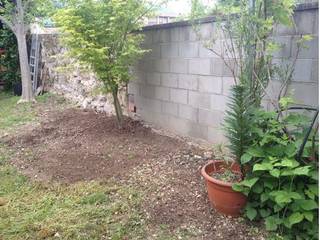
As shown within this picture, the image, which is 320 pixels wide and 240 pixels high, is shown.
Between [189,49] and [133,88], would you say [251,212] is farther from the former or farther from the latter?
[133,88]

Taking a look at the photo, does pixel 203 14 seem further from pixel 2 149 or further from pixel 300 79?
pixel 2 149

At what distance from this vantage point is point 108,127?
5020 mm

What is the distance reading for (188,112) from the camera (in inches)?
172

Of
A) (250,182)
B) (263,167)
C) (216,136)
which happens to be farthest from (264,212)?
(216,136)

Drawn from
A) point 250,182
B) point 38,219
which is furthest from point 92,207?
point 250,182

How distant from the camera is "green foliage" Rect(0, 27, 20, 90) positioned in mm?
9586

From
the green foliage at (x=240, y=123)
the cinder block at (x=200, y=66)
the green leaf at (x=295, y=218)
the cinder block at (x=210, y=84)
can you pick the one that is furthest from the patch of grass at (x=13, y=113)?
the green leaf at (x=295, y=218)

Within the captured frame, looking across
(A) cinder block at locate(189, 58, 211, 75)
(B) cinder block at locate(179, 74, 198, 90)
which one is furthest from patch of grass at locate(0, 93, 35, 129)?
(A) cinder block at locate(189, 58, 211, 75)

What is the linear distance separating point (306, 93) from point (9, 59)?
8.93 metres

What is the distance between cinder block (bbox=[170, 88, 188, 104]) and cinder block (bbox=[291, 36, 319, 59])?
1.70 meters

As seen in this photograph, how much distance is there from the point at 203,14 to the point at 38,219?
2.40 metres

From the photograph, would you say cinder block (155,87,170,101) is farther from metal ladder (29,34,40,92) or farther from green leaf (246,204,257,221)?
metal ladder (29,34,40,92)

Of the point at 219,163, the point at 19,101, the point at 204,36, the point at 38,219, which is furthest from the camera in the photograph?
the point at 19,101

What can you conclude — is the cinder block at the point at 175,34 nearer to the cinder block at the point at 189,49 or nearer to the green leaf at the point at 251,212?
the cinder block at the point at 189,49
